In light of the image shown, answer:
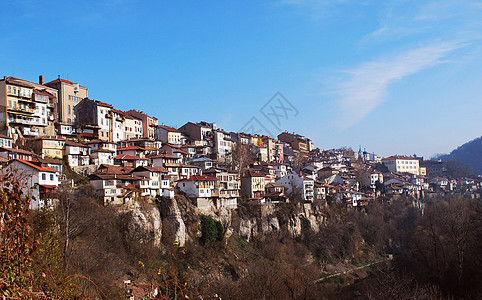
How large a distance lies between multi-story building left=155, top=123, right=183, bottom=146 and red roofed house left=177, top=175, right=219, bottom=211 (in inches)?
720

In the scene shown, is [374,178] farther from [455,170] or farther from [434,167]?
[455,170]

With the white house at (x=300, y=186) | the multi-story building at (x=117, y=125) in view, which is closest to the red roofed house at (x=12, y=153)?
the multi-story building at (x=117, y=125)

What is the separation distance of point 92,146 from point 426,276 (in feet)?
109

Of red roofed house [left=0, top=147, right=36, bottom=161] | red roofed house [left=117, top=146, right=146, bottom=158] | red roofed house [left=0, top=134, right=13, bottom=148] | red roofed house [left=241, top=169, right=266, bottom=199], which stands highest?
red roofed house [left=0, top=134, right=13, bottom=148]

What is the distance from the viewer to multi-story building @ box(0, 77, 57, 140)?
3869 centimetres

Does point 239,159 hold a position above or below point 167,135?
below

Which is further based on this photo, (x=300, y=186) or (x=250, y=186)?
(x=300, y=186)

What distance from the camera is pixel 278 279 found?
102ft

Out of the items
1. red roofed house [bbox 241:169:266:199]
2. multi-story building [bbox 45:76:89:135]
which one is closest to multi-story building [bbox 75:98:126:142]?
multi-story building [bbox 45:76:89:135]

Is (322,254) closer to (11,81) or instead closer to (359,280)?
(359,280)

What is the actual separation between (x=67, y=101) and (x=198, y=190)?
1944 cm

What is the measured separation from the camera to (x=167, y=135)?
59.9 m

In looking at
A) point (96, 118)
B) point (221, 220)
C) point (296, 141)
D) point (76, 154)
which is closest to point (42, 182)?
point (76, 154)

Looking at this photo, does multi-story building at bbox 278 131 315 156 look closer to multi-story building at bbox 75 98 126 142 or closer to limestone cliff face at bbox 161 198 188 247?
multi-story building at bbox 75 98 126 142
